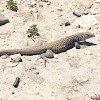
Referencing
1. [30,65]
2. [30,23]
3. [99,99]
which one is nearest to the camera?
[99,99]

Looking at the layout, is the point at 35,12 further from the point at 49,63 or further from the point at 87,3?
the point at 49,63

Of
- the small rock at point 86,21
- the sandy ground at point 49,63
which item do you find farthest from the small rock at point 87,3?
the small rock at point 86,21

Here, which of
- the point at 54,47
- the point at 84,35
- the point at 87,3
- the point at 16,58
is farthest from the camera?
the point at 87,3

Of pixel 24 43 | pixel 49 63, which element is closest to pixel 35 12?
pixel 24 43

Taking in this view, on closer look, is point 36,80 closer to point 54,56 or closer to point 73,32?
point 54,56

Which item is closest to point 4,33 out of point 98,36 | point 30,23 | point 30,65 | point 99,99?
point 30,23

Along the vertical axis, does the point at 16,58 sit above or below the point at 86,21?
below
